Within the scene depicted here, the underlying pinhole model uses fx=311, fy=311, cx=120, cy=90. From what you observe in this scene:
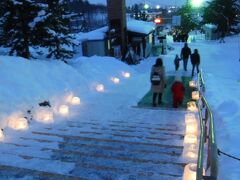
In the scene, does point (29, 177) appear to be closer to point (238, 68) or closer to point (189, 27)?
point (238, 68)

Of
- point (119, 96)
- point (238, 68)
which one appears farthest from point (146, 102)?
point (238, 68)

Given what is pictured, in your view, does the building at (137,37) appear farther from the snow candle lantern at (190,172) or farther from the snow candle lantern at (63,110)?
the snow candle lantern at (190,172)

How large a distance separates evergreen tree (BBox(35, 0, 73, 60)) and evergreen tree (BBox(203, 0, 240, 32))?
1401 inches

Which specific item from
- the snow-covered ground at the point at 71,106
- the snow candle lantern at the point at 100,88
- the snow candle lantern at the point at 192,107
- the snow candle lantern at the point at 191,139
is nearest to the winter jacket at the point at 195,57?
the snow-covered ground at the point at 71,106

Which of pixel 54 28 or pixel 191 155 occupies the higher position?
pixel 54 28

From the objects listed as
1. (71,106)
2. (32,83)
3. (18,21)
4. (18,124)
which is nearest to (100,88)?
(71,106)

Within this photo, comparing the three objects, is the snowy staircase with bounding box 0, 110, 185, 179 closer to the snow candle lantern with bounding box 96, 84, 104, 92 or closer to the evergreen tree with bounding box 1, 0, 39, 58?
the snow candle lantern with bounding box 96, 84, 104, 92

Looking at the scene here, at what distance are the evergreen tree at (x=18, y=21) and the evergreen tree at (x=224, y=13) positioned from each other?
125 feet

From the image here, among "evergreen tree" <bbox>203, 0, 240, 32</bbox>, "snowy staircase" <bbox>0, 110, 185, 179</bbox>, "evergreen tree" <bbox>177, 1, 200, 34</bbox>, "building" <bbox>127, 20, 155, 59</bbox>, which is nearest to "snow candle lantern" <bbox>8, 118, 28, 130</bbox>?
"snowy staircase" <bbox>0, 110, 185, 179</bbox>

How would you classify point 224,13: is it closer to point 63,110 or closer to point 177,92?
point 177,92

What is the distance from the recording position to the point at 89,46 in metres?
26.9

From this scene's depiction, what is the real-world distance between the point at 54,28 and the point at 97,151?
10.5 meters

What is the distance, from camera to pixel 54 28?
15664 millimetres

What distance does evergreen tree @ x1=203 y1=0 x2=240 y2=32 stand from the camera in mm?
47000
